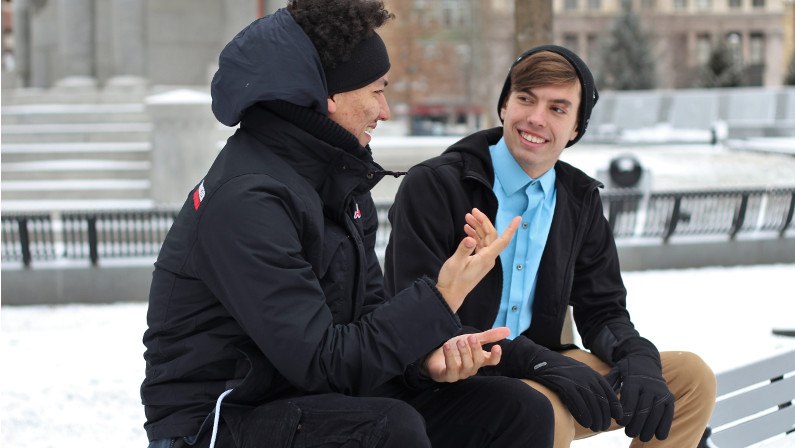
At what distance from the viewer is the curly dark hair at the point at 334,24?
2.54 m

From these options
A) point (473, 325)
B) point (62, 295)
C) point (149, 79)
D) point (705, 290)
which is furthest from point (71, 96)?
point (473, 325)

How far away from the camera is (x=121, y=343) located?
771 centimetres

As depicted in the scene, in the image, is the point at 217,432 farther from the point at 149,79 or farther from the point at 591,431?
the point at 149,79

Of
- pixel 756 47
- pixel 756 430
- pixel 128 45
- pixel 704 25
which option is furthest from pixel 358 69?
pixel 756 47

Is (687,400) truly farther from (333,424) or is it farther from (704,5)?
(704,5)

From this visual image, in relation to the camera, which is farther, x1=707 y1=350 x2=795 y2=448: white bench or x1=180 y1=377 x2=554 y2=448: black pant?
x1=707 y1=350 x2=795 y2=448: white bench

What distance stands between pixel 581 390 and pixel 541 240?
0.64 metres

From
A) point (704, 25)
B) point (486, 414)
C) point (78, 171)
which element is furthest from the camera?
point (704, 25)

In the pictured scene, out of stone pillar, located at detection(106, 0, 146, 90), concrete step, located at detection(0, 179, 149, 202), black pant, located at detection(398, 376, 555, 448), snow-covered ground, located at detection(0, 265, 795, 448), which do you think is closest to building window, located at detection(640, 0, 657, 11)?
stone pillar, located at detection(106, 0, 146, 90)

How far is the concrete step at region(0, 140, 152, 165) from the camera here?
15086mm

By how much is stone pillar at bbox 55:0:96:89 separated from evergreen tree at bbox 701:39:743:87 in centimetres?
3981

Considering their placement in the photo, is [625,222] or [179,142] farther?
[179,142]

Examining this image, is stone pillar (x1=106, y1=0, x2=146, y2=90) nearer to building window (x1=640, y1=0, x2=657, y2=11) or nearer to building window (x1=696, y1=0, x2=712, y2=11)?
building window (x1=640, y1=0, x2=657, y2=11)

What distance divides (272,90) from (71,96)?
16.1 meters
